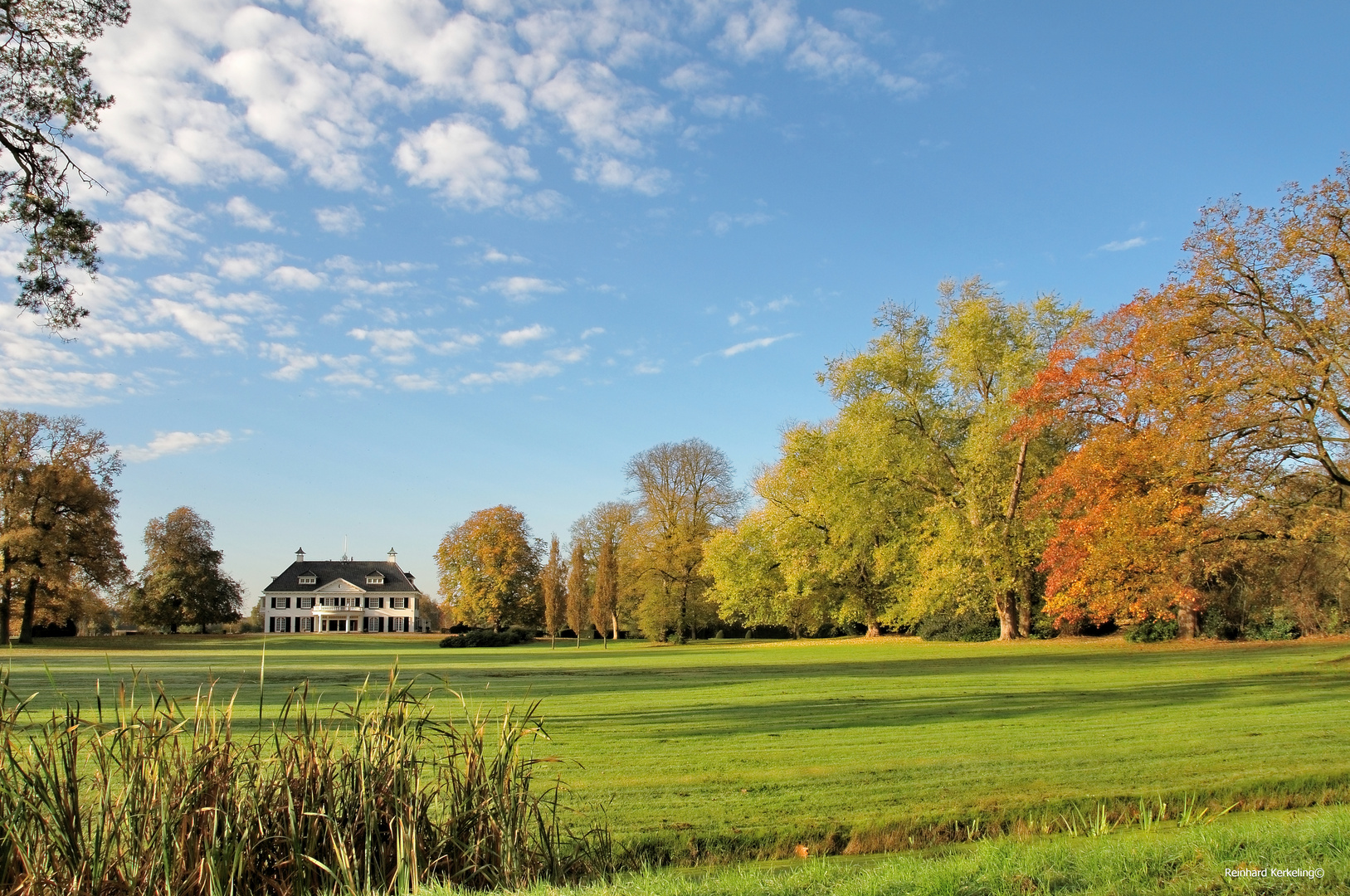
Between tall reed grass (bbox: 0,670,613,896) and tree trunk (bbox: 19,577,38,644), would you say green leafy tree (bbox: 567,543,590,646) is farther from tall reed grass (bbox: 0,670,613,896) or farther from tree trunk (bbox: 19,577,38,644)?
tall reed grass (bbox: 0,670,613,896)

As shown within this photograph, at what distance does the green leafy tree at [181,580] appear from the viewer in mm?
73062

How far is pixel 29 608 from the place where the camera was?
51344 millimetres

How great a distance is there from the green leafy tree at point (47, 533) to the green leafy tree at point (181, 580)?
1842 centimetres

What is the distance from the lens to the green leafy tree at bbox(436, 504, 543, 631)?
71.8 meters

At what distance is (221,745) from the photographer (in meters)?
5.94

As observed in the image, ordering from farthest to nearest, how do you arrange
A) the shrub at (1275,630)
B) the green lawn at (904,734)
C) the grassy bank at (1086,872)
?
the shrub at (1275,630) < the green lawn at (904,734) < the grassy bank at (1086,872)

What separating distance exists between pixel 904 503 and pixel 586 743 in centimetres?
3191

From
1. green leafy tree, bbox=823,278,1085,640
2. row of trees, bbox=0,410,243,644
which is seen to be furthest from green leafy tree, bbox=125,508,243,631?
green leafy tree, bbox=823,278,1085,640

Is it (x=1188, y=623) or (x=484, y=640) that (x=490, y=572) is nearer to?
(x=484, y=640)

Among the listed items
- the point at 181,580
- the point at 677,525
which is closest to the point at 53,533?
the point at 181,580

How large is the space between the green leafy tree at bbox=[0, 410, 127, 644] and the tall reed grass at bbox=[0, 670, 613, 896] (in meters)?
53.8

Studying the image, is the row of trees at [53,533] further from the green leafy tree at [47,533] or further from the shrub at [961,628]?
the shrub at [961,628]

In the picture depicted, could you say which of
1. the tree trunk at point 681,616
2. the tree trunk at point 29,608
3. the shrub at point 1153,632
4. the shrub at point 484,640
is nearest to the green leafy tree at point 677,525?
the tree trunk at point 681,616

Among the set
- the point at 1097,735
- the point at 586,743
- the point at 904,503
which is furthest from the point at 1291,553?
the point at 586,743
